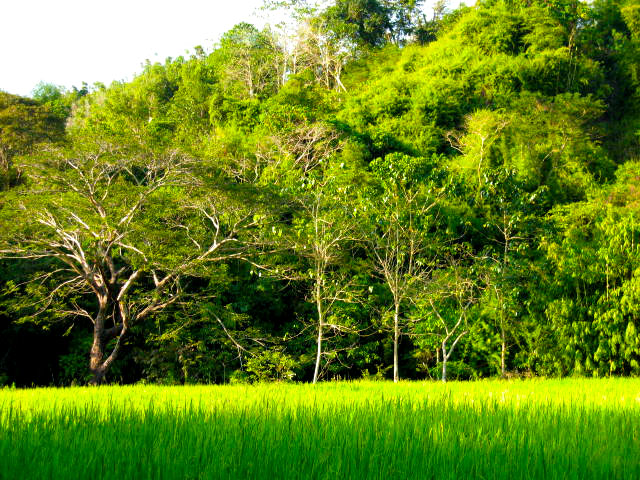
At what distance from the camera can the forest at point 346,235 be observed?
553 inches

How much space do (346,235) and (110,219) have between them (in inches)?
251

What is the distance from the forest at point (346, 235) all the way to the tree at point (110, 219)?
0.22 feet

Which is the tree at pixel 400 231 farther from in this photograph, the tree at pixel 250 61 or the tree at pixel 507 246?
the tree at pixel 250 61

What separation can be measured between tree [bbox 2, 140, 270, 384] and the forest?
7 centimetres

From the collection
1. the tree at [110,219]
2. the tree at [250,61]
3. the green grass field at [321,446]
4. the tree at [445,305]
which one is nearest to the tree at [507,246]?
the tree at [445,305]

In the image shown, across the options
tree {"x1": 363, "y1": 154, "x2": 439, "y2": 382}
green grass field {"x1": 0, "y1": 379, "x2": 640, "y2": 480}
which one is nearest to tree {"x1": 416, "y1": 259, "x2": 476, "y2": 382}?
tree {"x1": 363, "y1": 154, "x2": 439, "y2": 382}

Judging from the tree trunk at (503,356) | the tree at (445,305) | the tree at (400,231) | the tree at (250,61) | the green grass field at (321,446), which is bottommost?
the tree trunk at (503,356)

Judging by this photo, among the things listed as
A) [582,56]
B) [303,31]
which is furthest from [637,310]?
[303,31]

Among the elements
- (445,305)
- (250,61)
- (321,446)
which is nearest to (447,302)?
(445,305)

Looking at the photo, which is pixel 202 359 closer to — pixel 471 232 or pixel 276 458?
pixel 471 232

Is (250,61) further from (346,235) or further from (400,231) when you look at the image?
(346,235)

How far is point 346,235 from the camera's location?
1577 cm

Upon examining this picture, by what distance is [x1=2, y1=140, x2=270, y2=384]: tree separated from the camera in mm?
13312

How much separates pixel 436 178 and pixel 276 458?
1777 centimetres
